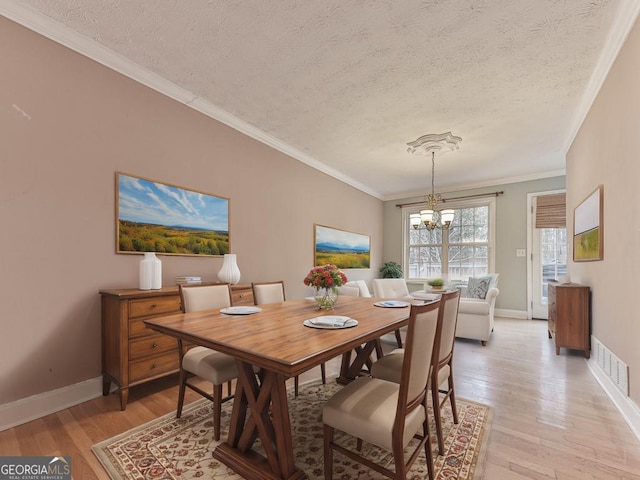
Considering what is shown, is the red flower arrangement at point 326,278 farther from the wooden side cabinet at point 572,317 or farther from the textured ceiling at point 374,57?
the wooden side cabinet at point 572,317

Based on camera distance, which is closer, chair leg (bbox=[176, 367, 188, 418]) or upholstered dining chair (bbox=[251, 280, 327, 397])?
chair leg (bbox=[176, 367, 188, 418])

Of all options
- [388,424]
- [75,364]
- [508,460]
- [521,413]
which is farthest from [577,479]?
[75,364]

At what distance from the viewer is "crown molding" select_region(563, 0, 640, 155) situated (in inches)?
78.7

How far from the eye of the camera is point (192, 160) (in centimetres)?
317

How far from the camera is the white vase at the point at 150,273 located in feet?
8.23

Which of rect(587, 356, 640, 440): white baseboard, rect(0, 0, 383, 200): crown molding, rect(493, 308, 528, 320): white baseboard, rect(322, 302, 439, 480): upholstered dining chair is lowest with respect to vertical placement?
rect(493, 308, 528, 320): white baseboard

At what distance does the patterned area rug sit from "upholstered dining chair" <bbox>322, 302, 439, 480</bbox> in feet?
0.92

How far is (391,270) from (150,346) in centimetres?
543

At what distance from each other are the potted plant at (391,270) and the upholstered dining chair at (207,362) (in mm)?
4988

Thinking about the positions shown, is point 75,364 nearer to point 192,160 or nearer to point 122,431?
point 122,431

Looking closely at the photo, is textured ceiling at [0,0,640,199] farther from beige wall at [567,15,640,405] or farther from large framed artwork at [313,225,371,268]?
large framed artwork at [313,225,371,268]

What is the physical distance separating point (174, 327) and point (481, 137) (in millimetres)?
4272

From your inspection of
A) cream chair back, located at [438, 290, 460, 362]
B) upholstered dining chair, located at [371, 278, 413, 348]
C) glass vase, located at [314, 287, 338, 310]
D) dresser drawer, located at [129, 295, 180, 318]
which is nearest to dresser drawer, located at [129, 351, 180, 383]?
dresser drawer, located at [129, 295, 180, 318]

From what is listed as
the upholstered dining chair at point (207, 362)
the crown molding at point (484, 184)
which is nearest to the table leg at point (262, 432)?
the upholstered dining chair at point (207, 362)
